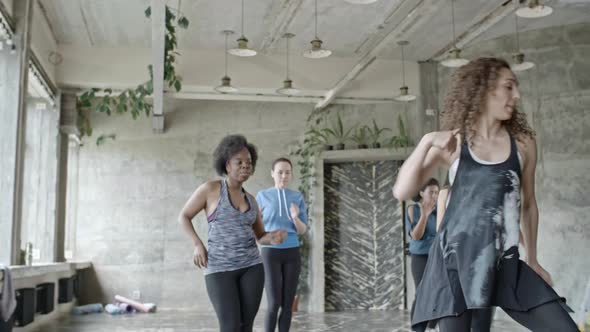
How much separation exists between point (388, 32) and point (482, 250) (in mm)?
6021

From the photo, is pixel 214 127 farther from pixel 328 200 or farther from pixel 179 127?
pixel 328 200

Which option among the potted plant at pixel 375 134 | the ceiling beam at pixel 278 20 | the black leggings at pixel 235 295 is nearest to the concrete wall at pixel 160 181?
the potted plant at pixel 375 134

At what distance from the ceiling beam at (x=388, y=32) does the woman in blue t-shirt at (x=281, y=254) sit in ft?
7.52

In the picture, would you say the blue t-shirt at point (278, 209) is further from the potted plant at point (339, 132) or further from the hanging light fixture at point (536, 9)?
the potted plant at point (339, 132)

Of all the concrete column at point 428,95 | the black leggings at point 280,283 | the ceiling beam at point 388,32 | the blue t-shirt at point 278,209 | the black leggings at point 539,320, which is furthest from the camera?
the concrete column at point 428,95

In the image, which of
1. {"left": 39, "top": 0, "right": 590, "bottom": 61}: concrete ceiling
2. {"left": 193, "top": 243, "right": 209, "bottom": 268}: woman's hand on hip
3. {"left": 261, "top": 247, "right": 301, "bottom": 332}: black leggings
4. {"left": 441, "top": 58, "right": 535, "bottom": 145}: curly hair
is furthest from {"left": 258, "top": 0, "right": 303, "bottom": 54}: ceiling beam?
{"left": 441, "top": 58, "right": 535, "bottom": 145}: curly hair

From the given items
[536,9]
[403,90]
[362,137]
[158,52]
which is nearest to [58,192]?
[158,52]

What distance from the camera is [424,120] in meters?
8.53

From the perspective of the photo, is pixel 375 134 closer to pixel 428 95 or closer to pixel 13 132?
pixel 428 95

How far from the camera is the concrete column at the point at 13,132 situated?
18.4 ft

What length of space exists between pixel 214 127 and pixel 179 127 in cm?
53

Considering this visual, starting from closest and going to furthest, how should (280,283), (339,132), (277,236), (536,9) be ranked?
(277,236) < (280,283) < (536,9) < (339,132)

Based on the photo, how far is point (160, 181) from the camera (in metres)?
9.41

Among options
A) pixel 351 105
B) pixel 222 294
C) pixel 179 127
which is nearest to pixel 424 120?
pixel 351 105
